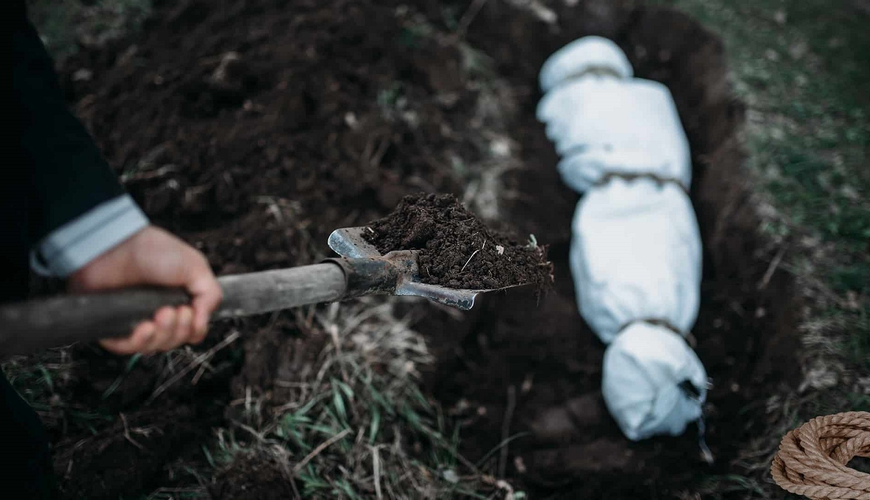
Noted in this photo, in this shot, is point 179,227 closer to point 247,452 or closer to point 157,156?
point 157,156

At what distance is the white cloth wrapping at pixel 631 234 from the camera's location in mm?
2256

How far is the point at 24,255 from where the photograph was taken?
1095mm

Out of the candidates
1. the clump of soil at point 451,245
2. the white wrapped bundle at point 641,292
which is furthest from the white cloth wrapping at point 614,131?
the clump of soil at point 451,245

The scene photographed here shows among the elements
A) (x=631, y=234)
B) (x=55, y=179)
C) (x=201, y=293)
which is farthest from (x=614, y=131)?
(x=55, y=179)

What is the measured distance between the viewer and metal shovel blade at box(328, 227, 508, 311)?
1451mm

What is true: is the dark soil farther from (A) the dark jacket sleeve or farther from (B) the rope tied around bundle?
(A) the dark jacket sleeve

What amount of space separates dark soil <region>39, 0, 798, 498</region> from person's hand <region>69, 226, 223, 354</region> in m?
0.69

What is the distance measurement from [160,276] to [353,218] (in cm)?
144

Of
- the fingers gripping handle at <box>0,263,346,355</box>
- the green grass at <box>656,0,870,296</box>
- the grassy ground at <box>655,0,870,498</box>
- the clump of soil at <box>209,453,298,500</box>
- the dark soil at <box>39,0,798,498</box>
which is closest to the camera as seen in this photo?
the fingers gripping handle at <box>0,263,346,355</box>

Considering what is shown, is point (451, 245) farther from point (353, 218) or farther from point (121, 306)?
point (353, 218)

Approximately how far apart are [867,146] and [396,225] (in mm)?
2779

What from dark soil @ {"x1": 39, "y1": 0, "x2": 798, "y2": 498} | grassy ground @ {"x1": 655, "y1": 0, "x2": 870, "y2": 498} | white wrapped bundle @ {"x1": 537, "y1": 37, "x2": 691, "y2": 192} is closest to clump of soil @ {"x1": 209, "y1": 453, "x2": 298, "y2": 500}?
dark soil @ {"x1": 39, "y1": 0, "x2": 798, "y2": 498}

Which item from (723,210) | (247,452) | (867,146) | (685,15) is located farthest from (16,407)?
(685,15)

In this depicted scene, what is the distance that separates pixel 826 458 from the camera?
1.26 m
